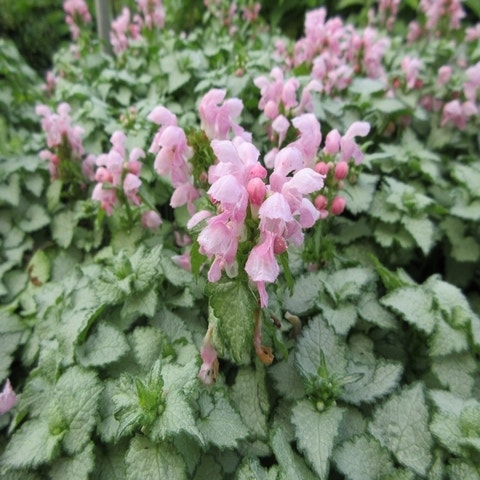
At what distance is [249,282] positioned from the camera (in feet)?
2.96

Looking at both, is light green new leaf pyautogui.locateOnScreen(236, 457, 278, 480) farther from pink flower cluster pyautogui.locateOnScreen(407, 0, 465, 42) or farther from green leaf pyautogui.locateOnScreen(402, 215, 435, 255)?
pink flower cluster pyautogui.locateOnScreen(407, 0, 465, 42)

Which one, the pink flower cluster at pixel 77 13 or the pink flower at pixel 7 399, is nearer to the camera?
the pink flower at pixel 7 399

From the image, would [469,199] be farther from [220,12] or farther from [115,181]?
[220,12]

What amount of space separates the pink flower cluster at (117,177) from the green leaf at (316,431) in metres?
0.83

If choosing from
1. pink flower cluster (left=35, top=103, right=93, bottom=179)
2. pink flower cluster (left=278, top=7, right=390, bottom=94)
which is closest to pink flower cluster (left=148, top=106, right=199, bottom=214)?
pink flower cluster (left=35, top=103, right=93, bottom=179)

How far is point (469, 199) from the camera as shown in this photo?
170 cm

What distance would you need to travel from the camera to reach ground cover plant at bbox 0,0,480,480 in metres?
0.92

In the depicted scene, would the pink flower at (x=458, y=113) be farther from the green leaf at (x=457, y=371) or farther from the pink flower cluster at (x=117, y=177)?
the pink flower cluster at (x=117, y=177)

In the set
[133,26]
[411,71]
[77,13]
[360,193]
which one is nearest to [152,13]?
[133,26]

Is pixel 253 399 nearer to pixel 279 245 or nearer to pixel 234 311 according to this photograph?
pixel 234 311

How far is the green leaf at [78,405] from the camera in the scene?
1.02 metres

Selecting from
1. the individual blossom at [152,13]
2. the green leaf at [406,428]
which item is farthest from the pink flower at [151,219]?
the individual blossom at [152,13]

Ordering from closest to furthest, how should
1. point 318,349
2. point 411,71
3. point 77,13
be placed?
point 318,349
point 411,71
point 77,13

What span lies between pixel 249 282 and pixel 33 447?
2.15ft
